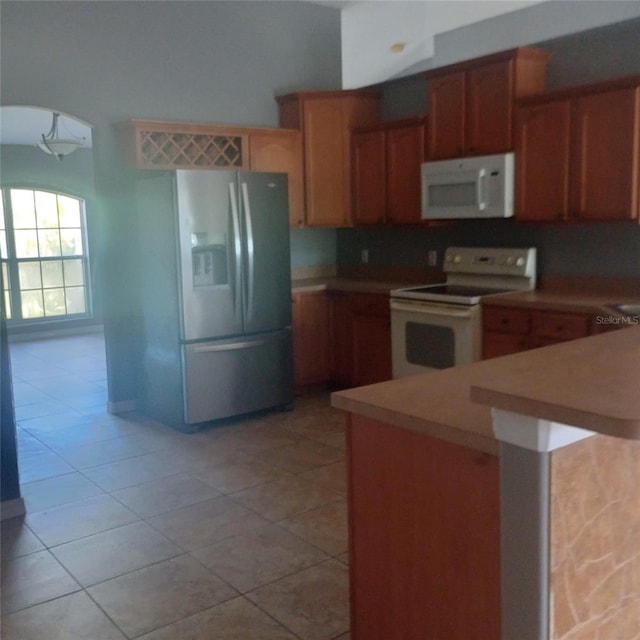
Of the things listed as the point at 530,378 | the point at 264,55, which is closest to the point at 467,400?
the point at 530,378

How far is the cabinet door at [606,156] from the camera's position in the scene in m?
3.72

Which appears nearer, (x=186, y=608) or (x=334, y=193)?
(x=186, y=608)

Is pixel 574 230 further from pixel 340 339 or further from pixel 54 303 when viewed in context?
pixel 54 303

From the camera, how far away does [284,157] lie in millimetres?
5371

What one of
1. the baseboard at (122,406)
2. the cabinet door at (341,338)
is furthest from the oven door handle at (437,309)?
the baseboard at (122,406)

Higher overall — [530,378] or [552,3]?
[552,3]

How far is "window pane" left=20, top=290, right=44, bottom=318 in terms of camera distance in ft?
29.4

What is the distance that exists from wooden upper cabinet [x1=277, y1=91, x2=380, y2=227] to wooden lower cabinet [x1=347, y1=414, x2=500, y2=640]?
3.82m

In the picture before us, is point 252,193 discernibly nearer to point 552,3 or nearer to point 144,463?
point 144,463

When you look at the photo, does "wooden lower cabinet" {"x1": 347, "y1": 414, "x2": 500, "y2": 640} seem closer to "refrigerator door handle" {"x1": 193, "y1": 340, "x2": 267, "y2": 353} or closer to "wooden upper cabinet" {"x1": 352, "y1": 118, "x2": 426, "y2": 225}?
"refrigerator door handle" {"x1": 193, "y1": 340, "x2": 267, "y2": 353}

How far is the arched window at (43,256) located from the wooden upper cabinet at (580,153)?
266 inches

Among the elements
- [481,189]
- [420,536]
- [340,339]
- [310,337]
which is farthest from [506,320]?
[420,536]

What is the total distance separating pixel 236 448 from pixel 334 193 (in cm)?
231

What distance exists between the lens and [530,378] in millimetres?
1496
